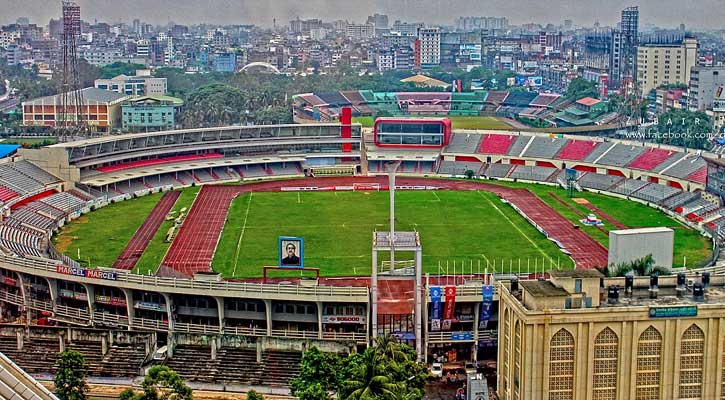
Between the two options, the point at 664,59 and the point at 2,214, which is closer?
the point at 2,214

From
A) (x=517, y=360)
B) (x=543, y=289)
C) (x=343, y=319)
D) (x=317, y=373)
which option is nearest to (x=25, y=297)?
(x=343, y=319)

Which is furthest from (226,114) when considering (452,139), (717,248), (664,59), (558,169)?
(717,248)

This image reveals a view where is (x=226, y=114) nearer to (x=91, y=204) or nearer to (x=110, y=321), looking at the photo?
(x=91, y=204)

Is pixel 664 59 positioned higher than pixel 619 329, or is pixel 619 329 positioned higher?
pixel 664 59

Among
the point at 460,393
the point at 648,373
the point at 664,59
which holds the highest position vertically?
the point at 664,59

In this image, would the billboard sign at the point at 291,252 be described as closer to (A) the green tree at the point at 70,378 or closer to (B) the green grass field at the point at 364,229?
(B) the green grass field at the point at 364,229

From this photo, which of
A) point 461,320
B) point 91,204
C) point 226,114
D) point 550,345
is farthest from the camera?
point 226,114
